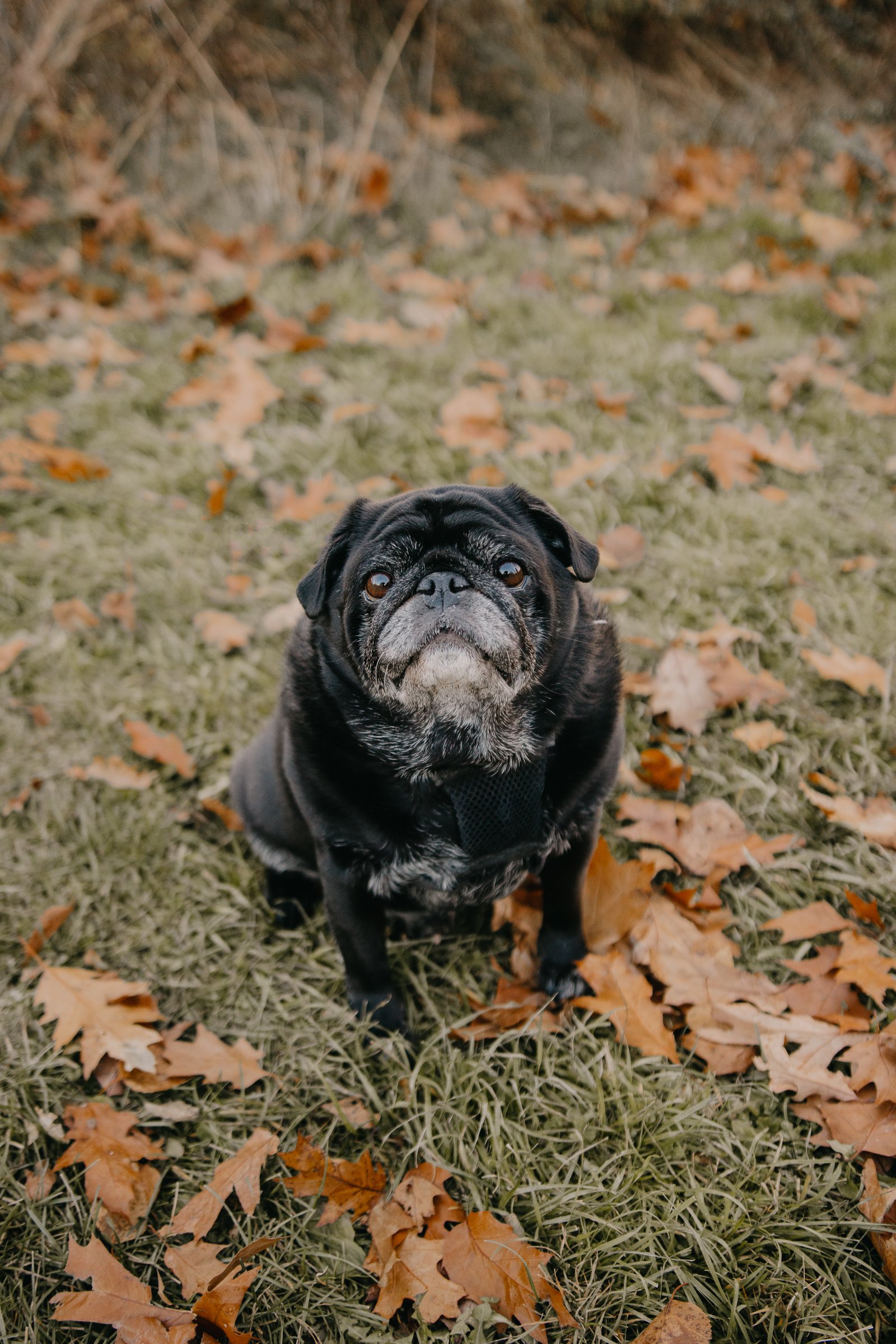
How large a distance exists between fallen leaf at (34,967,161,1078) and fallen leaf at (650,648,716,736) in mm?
1964

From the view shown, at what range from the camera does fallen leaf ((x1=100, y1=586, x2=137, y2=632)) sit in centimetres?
370

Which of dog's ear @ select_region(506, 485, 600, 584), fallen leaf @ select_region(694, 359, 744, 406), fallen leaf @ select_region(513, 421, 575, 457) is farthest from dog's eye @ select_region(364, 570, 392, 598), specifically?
fallen leaf @ select_region(694, 359, 744, 406)

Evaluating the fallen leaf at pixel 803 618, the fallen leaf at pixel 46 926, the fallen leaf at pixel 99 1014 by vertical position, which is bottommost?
the fallen leaf at pixel 46 926

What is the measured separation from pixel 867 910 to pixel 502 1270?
1395mm

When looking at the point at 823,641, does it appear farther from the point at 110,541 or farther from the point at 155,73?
the point at 155,73

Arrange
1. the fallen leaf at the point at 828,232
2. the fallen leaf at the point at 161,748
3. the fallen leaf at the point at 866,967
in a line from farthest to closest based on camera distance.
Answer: the fallen leaf at the point at 828,232 < the fallen leaf at the point at 161,748 < the fallen leaf at the point at 866,967

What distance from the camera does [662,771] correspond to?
9.24ft

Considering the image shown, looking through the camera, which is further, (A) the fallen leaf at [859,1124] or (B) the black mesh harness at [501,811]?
(B) the black mesh harness at [501,811]

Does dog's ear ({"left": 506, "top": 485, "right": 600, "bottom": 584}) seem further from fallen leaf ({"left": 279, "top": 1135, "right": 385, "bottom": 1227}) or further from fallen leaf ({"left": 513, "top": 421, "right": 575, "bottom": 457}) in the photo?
fallen leaf ({"left": 513, "top": 421, "right": 575, "bottom": 457})

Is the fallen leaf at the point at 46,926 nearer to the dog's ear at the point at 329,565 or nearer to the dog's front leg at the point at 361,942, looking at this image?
the dog's front leg at the point at 361,942

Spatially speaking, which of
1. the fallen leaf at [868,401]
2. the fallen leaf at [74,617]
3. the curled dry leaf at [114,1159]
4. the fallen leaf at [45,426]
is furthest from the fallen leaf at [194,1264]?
the fallen leaf at [868,401]

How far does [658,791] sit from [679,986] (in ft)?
2.54

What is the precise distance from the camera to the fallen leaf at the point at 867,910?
2377 millimetres

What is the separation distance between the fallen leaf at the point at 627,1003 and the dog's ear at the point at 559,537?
3.57ft
